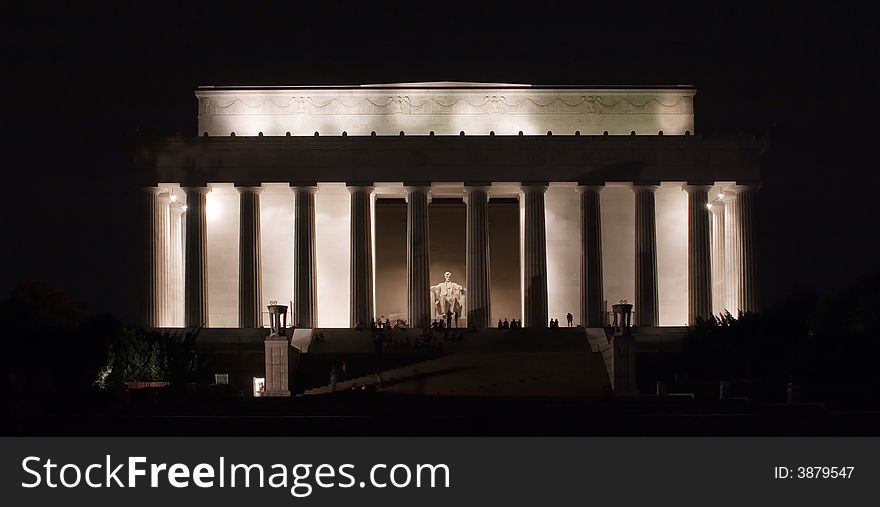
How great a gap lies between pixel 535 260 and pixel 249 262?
14942 mm

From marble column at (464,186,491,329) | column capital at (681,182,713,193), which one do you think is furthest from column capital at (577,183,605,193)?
marble column at (464,186,491,329)

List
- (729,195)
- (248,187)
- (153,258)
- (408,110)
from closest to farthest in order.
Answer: (153,258) → (248,187) → (729,195) → (408,110)

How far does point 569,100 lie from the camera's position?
8794 cm

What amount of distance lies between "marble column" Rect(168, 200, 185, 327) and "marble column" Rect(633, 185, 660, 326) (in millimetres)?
24202

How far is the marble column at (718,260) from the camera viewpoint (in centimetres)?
8600

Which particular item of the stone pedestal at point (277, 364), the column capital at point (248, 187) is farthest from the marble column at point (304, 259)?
the stone pedestal at point (277, 364)

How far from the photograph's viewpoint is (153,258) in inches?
3327

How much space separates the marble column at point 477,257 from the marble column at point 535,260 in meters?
2.10

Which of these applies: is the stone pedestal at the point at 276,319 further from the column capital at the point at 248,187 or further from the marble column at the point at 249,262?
the column capital at the point at 248,187

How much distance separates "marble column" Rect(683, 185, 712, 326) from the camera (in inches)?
3332

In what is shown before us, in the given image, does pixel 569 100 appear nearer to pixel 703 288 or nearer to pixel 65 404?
pixel 703 288

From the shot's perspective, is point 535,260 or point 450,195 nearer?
point 535,260

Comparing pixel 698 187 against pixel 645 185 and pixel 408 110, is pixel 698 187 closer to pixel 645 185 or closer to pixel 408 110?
pixel 645 185

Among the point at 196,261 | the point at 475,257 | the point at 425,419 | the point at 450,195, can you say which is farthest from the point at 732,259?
the point at 425,419
